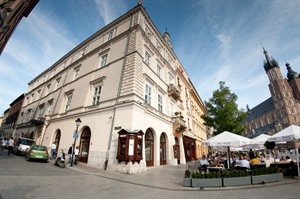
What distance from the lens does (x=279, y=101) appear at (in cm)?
7794

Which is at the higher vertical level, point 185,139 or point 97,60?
point 97,60

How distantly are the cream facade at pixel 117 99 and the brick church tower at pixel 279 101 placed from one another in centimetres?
6499

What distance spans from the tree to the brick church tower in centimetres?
5408

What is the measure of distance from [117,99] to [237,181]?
10280 mm

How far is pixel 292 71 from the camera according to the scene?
8644 cm

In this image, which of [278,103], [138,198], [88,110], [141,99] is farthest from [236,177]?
[278,103]

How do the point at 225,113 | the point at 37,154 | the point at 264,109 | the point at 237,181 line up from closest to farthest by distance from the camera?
1. the point at 237,181
2. the point at 37,154
3. the point at 225,113
4. the point at 264,109

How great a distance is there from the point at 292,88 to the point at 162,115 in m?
102

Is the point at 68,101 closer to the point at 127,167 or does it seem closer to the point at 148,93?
the point at 148,93

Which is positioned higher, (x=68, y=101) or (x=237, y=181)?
(x=68, y=101)

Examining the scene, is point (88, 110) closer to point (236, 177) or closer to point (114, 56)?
point (114, 56)

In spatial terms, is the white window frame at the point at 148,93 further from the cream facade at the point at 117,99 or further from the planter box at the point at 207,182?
the planter box at the point at 207,182

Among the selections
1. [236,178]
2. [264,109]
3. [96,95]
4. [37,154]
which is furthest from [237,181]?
[264,109]

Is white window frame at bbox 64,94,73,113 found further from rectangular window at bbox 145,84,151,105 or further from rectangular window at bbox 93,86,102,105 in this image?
rectangular window at bbox 145,84,151,105
